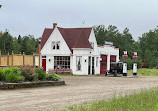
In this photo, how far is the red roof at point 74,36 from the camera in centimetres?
4300

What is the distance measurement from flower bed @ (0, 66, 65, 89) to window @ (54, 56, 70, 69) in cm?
2175

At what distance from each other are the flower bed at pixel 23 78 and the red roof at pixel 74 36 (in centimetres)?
2113

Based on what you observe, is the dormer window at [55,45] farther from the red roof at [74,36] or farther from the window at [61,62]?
the window at [61,62]

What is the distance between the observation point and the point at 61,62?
145 ft

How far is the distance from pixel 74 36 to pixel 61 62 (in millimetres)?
4236

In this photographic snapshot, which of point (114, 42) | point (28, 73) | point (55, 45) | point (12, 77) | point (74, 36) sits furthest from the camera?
point (114, 42)

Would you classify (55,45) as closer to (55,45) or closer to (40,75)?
(55,45)

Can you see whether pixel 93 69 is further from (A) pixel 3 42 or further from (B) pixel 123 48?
(B) pixel 123 48

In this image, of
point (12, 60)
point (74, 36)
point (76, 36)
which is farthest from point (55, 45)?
point (12, 60)

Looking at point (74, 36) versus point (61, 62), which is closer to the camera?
point (61, 62)

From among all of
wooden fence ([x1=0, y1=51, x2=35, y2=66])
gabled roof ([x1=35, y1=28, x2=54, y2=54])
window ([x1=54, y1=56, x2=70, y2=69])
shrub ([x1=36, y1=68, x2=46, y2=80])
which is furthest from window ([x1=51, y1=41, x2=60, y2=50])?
shrub ([x1=36, y1=68, x2=46, y2=80])

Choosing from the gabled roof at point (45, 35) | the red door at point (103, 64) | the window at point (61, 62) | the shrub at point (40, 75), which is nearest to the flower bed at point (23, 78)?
the shrub at point (40, 75)

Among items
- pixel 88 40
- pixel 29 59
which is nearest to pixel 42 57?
pixel 88 40

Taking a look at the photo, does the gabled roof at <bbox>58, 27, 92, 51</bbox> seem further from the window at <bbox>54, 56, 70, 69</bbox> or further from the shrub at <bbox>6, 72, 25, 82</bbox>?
the shrub at <bbox>6, 72, 25, 82</bbox>
